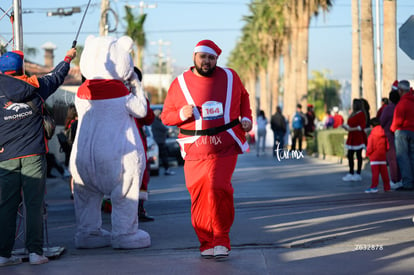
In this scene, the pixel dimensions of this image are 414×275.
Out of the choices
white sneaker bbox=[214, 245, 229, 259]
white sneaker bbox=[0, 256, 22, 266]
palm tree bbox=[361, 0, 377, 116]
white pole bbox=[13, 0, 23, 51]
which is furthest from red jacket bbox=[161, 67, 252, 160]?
palm tree bbox=[361, 0, 377, 116]

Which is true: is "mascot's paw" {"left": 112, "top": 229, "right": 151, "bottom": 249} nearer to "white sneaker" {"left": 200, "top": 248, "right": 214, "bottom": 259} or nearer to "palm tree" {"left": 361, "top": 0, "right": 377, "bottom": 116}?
"white sneaker" {"left": 200, "top": 248, "right": 214, "bottom": 259}

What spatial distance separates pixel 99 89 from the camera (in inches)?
317

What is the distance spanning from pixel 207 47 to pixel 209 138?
83cm

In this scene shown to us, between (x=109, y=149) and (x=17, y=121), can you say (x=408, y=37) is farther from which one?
(x=17, y=121)

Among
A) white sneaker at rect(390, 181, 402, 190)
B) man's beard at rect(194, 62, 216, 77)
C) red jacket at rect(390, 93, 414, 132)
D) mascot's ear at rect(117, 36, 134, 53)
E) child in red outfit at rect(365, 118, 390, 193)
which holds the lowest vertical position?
white sneaker at rect(390, 181, 402, 190)

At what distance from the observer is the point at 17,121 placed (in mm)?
7250

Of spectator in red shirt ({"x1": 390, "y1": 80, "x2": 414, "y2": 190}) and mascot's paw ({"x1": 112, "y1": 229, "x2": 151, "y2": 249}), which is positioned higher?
spectator in red shirt ({"x1": 390, "y1": 80, "x2": 414, "y2": 190})

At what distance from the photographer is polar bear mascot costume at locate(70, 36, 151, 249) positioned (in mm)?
8039

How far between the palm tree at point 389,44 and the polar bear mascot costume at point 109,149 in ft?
54.8

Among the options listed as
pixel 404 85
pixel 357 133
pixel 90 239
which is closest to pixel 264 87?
pixel 357 133

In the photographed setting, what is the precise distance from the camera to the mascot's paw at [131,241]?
26.3 feet

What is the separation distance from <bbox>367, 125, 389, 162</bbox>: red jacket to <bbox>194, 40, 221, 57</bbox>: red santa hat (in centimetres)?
732

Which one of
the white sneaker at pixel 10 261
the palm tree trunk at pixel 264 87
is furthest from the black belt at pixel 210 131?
the palm tree trunk at pixel 264 87

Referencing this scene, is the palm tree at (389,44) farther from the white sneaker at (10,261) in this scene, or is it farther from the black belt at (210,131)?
the white sneaker at (10,261)
